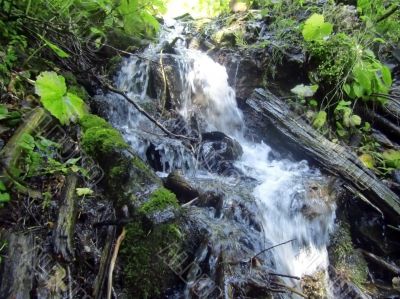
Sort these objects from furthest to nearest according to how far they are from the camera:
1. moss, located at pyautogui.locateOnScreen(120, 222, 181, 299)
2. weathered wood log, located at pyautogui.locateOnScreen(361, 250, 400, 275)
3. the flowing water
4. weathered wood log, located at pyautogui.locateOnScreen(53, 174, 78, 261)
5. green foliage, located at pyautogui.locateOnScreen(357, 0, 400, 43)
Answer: green foliage, located at pyautogui.locateOnScreen(357, 0, 400, 43) → weathered wood log, located at pyautogui.locateOnScreen(361, 250, 400, 275) → the flowing water → moss, located at pyautogui.locateOnScreen(120, 222, 181, 299) → weathered wood log, located at pyautogui.locateOnScreen(53, 174, 78, 261)

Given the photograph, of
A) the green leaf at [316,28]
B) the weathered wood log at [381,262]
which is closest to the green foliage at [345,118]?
the green leaf at [316,28]

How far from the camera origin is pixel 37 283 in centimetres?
198

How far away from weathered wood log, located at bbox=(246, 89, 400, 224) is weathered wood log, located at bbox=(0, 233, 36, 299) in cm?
371

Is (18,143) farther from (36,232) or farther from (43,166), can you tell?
(36,232)

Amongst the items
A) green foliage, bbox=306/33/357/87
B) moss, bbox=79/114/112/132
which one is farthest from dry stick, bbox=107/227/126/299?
green foliage, bbox=306/33/357/87

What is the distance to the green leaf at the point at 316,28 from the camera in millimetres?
5000

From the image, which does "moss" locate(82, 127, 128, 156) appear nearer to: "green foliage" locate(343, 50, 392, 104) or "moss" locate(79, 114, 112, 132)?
"moss" locate(79, 114, 112, 132)

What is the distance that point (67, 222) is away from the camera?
229 centimetres

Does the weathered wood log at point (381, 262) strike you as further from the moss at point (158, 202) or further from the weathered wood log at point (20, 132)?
the weathered wood log at point (20, 132)

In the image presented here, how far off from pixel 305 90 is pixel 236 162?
160cm

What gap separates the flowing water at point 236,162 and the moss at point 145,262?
4.32 feet

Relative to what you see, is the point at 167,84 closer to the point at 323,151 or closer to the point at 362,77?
the point at 323,151

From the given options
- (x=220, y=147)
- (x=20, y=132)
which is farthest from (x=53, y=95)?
(x=220, y=147)

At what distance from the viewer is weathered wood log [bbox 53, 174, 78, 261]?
217 cm
